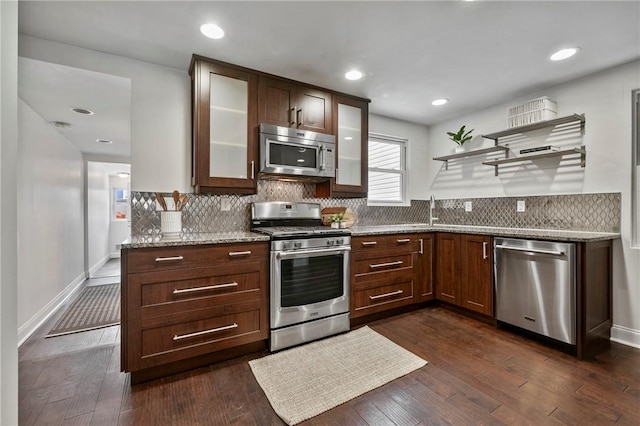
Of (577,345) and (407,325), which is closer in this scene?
(577,345)

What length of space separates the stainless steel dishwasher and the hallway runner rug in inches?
150

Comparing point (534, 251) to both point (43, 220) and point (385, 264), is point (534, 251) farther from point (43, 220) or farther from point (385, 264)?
point (43, 220)

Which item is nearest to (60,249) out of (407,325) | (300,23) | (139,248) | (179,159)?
(179,159)

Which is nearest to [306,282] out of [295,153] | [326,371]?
[326,371]

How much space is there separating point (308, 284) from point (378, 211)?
168 cm

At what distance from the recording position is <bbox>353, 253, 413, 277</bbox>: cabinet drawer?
2761 millimetres

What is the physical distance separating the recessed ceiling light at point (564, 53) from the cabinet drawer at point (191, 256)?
2797 millimetres

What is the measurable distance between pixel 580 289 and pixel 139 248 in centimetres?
319

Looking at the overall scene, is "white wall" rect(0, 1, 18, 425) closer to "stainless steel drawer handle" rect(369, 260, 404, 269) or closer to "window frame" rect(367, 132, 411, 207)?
"stainless steel drawer handle" rect(369, 260, 404, 269)

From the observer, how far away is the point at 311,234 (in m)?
2.41

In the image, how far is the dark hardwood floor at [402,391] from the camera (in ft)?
5.09

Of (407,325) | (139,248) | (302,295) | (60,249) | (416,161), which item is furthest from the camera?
(416,161)

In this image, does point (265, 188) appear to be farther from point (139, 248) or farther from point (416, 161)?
point (416, 161)

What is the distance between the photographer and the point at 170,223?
91.4 inches
